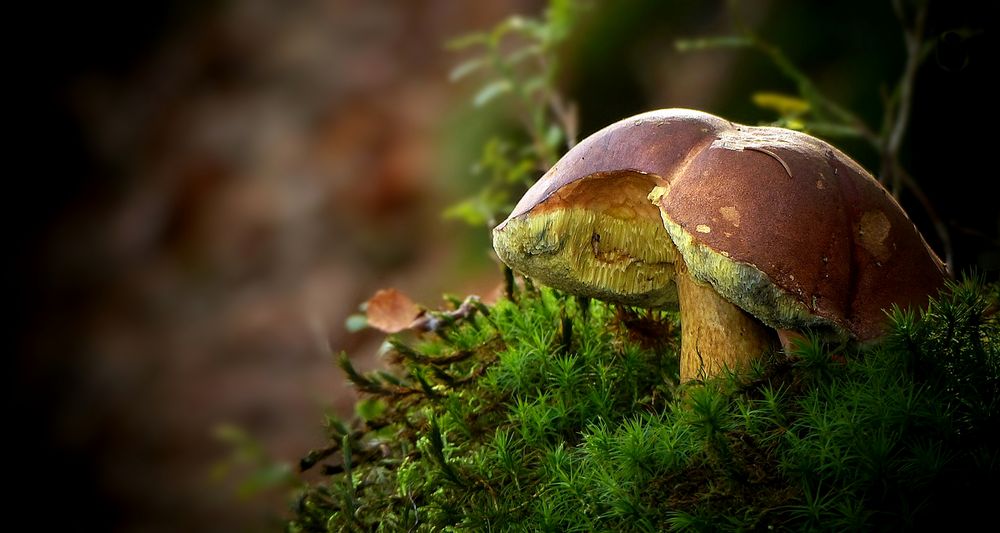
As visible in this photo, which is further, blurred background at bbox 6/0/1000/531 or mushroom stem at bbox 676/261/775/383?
blurred background at bbox 6/0/1000/531

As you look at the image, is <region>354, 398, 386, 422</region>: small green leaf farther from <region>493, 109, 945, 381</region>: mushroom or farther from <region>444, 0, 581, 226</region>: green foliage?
<region>444, 0, 581, 226</region>: green foliage

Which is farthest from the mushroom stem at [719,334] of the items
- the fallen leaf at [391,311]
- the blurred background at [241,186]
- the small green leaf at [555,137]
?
the blurred background at [241,186]

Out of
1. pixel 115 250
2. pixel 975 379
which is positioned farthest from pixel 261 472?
pixel 115 250

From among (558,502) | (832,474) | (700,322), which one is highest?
(700,322)

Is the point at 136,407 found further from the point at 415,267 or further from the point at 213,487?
the point at 415,267

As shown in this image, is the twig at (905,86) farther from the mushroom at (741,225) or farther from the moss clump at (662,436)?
the mushroom at (741,225)

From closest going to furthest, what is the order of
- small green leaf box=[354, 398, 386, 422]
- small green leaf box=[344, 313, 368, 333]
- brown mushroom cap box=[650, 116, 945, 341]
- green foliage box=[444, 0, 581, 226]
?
brown mushroom cap box=[650, 116, 945, 341] < small green leaf box=[354, 398, 386, 422] < small green leaf box=[344, 313, 368, 333] < green foliage box=[444, 0, 581, 226]

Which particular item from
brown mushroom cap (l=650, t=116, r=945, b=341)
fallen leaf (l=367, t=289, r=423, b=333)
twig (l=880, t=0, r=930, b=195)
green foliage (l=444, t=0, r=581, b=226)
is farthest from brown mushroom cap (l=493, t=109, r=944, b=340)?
twig (l=880, t=0, r=930, b=195)
